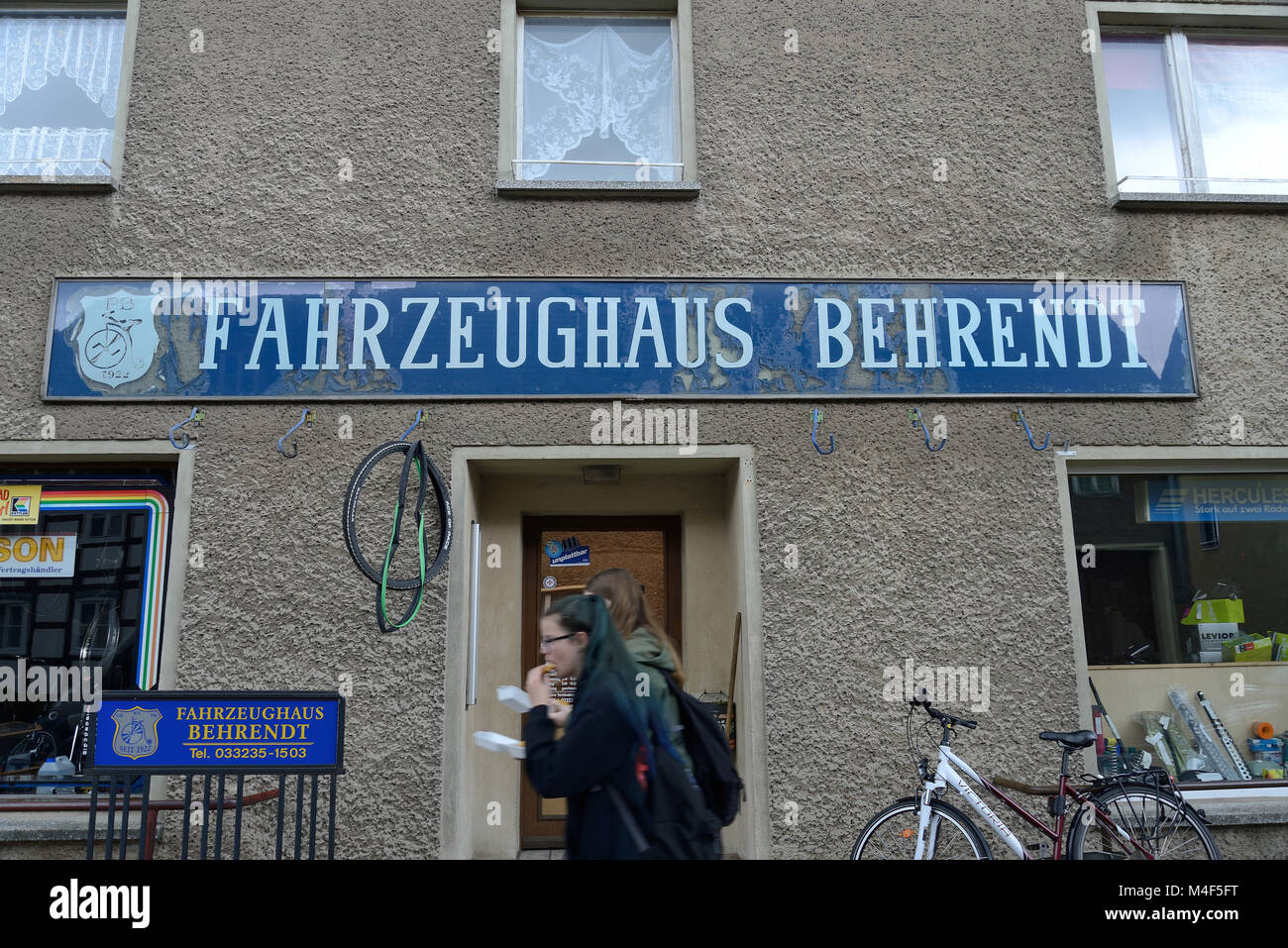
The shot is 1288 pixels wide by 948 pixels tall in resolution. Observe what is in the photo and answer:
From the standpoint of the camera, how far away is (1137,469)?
556cm

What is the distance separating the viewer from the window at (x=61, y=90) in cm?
568

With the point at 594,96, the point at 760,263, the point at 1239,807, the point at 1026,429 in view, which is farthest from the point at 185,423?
the point at 1239,807

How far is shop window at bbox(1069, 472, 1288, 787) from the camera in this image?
542 centimetres

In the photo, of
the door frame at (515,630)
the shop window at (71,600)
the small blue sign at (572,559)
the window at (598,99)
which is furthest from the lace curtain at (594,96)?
the shop window at (71,600)

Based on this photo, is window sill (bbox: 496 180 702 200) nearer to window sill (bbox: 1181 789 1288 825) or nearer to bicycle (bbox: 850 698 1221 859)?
bicycle (bbox: 850 698 1221 859)

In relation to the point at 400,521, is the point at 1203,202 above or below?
above

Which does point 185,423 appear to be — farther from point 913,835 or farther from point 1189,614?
point 1189,614

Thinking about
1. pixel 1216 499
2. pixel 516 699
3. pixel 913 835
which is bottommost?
pixel 913 835

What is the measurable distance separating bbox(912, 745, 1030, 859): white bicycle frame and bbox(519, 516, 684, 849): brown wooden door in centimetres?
176

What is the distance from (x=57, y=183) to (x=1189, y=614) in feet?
23.6

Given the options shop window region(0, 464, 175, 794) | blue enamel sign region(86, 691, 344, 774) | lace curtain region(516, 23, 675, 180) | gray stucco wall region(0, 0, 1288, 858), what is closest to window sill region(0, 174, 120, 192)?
gray stucco wall region(0, 0, 1288, 858)

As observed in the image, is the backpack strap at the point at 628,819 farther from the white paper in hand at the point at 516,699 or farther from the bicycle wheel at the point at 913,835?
the bicycle wheel at the point at 913,835

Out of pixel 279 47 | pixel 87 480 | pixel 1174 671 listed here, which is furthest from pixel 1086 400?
pixel 87 480

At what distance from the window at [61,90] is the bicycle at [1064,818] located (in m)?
5.78
